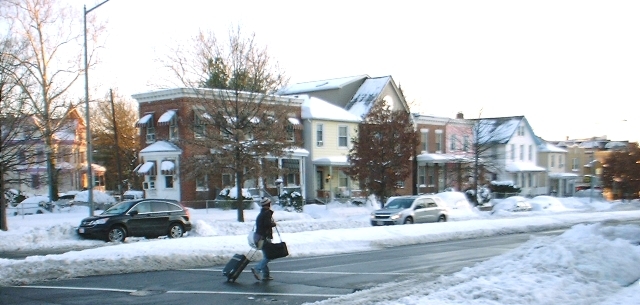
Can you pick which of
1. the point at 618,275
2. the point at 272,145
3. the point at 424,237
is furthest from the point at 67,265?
the point at 272,145

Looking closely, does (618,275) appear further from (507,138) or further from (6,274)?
(507,138)

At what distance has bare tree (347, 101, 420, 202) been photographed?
38.3 metres

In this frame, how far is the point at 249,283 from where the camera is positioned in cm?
1384

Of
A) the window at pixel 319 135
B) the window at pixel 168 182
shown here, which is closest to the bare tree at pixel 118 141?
the window at pixel 168 182

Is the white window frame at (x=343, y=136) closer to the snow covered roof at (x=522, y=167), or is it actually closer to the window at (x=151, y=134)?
the window at (x=151, y=134)

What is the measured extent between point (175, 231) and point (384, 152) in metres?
15.8

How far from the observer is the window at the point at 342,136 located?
2037 inches

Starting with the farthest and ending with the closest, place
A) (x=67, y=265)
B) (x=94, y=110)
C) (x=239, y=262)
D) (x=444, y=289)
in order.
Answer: (x=94, y=110)
(x=67, y=265)
(x=239, y=262)
(x=444, y=289)

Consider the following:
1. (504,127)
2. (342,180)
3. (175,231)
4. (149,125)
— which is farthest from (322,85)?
(175,231)

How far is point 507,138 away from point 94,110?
134ft

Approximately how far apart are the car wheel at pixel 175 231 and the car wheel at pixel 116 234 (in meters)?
1.92

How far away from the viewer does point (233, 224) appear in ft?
98.5

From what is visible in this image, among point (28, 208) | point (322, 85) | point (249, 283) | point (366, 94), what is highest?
point (322, 85)

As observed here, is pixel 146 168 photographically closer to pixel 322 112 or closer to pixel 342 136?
pixel 322 112
